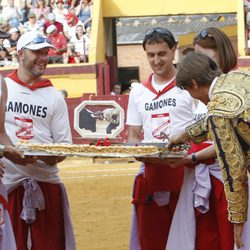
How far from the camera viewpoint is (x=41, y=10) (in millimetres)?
25141

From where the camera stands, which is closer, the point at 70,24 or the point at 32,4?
the point at 70,24

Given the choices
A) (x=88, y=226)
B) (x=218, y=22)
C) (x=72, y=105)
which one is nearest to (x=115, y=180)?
(x=88, y=226)

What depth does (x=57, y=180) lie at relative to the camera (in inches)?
276

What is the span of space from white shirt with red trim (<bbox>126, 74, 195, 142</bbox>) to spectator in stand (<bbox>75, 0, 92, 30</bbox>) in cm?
1855

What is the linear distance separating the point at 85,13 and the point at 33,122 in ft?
61.5

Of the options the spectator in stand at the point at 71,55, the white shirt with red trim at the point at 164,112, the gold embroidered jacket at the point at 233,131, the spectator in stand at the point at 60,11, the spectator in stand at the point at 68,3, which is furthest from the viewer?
the spectator in stand at the point at 68,3

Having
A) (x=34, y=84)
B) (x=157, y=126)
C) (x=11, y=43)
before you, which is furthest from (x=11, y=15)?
(x=157, y=126)

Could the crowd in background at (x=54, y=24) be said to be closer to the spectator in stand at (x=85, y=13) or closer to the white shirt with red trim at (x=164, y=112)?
the spectator in stand at (x=85, y=13)

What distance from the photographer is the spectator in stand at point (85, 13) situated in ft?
82.3

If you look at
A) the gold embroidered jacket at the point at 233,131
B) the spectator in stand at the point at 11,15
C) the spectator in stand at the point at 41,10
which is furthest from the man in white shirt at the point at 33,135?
the spectator in stand at the point at 11,15

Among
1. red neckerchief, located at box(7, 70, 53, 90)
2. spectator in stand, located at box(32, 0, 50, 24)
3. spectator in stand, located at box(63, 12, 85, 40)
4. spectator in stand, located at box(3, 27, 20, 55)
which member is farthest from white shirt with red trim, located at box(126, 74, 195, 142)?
spectator in stand, located at box(32, 0, 50, 24)

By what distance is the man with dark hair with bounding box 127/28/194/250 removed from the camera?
6617 mm

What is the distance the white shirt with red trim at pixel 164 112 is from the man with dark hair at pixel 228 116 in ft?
5.27

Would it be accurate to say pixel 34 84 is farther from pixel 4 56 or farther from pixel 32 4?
pixel 32 4
